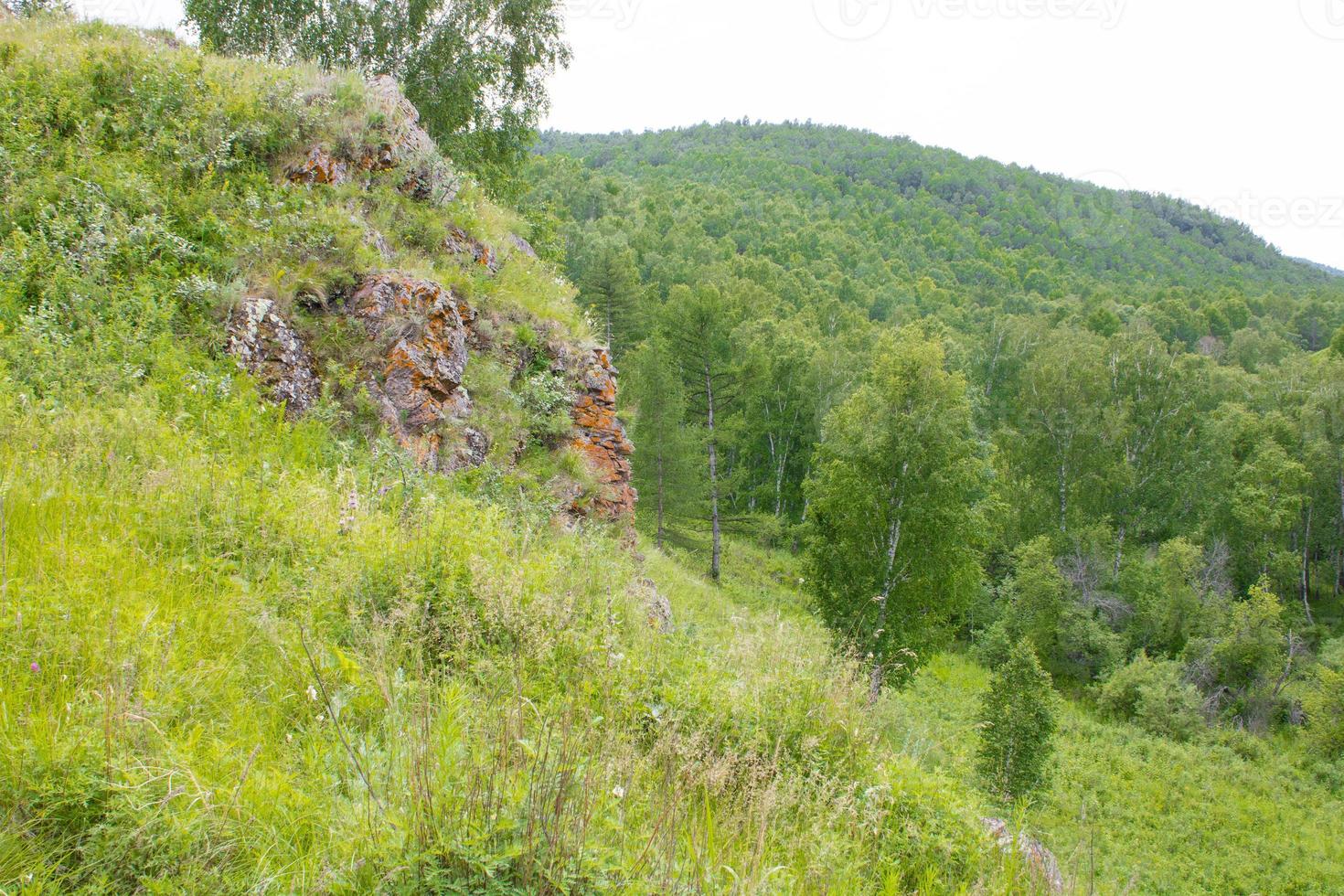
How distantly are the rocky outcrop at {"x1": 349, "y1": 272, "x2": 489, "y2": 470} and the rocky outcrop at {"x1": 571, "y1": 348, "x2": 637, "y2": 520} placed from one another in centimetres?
172

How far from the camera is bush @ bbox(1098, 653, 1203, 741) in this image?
26.5 metres

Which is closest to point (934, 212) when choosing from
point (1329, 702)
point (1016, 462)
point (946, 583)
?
point (1016, 462)

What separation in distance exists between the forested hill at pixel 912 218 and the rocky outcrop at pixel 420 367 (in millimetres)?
78872

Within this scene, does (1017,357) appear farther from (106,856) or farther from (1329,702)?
(106,856)

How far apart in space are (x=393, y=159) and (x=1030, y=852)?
10084 mm

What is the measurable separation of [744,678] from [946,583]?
15.2 m

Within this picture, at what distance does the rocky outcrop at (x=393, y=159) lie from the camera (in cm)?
877

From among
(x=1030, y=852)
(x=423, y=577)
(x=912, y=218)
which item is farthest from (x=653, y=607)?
(x=912, y=218)

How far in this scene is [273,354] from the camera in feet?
22.6

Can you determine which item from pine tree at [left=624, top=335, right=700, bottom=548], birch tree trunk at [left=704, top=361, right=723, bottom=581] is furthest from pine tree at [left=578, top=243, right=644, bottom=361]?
pine tree at [left=624, top=335, right=700, bottom=548]

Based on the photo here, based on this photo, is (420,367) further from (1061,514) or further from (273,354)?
(1061,514)

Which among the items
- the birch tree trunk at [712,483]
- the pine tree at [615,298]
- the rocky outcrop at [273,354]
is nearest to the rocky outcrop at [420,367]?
the rocky outcrop at [273,354]

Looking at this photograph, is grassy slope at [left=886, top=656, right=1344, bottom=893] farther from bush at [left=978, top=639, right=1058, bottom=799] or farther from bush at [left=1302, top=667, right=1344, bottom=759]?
bush at [left=1302, top=667, right=1344, bottom=759]

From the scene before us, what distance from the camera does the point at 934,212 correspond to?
13638 cm
